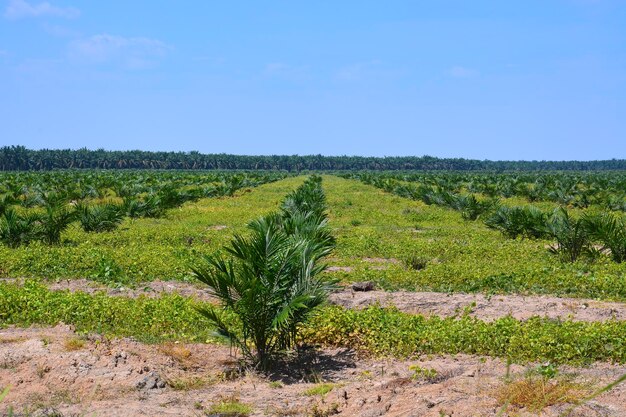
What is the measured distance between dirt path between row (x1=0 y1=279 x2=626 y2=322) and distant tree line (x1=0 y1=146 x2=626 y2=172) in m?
122

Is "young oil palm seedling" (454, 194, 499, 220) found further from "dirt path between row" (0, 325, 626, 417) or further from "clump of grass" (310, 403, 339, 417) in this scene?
"clump of grass" (310, 403, 339, 417)

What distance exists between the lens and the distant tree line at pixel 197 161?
128 metres

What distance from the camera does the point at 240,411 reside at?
19.3 feet

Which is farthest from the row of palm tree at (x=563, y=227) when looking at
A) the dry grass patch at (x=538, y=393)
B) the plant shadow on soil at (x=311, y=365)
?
the dry grass patch at (x=538, y=393)

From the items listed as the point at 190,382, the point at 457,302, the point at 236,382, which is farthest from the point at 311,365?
the point at 457,302

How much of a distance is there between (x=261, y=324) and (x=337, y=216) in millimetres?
18602

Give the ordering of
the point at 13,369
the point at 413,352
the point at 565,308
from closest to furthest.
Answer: the point at 13,369 → the point at 413,352 → the point at 565,308

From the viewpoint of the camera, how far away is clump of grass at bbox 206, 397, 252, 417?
5859 mm

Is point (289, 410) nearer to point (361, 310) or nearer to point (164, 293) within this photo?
point (361, 310)

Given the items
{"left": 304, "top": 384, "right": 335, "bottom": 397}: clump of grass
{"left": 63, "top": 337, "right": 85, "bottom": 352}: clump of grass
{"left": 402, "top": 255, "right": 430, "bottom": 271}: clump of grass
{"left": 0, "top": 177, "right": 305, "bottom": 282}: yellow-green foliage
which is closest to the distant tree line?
{"left": 0, "top": 177, "right": 305, "bottom": 282}: yellow-green foliage

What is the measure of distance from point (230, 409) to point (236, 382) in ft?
3.46

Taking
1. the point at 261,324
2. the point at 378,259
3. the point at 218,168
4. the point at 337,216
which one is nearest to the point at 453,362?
the point at 261,324

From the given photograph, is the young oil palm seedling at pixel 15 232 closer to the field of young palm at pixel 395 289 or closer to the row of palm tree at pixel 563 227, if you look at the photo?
the field of young palm at pixel 395 289

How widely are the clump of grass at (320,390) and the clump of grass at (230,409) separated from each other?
62 cm
